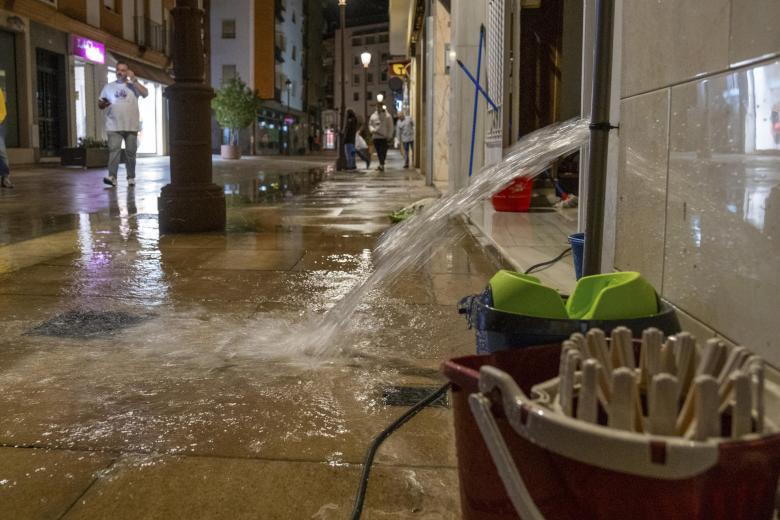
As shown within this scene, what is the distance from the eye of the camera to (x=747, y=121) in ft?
6.58

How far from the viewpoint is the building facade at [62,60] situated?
70.2 ft

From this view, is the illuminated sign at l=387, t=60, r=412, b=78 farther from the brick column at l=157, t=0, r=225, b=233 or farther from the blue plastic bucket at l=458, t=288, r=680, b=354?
the blue plastic bucket at l=458, t=288, r=680, b=354

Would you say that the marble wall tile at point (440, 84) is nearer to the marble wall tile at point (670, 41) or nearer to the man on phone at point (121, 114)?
the man on phone at point (121, 114)

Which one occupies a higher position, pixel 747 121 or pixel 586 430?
pixel 747 121

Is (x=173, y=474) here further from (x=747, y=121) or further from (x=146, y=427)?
(x=747, y=121)

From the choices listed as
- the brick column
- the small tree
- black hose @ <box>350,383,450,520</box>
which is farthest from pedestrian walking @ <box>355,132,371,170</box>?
black hose @ <box>350,383,450,520</box>

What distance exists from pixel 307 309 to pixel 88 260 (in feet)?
7.26

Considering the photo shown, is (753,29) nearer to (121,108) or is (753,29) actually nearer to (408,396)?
(408,396)

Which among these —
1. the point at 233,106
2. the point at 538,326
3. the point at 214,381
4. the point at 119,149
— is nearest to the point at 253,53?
the point at 233,106

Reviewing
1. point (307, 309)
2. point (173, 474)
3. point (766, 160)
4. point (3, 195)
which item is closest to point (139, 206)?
point (3, 195)

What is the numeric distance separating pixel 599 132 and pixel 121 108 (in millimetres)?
11425

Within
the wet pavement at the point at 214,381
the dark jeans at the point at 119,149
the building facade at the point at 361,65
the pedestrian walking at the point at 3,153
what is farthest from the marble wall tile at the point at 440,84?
the building facade at the point at 361,65

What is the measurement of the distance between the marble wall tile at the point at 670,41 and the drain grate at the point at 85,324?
2.52 metres

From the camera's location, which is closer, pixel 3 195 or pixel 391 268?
pixel 391 268
